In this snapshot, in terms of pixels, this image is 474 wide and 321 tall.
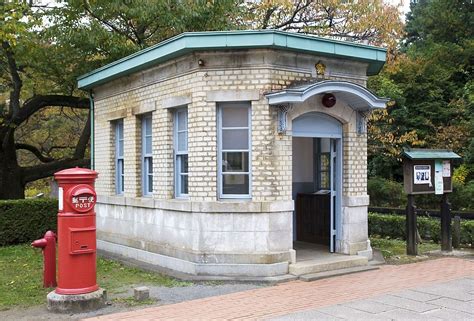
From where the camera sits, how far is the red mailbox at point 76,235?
7469 mm

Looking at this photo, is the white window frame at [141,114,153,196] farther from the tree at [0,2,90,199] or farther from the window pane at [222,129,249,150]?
the tree at [0,2,90,199]

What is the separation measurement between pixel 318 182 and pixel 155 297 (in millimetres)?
5857

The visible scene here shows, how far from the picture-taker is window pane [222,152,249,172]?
382 inches

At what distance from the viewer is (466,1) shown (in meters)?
32.0

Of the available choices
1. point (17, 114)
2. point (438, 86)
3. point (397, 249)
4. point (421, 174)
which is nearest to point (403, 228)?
point (397, 249)

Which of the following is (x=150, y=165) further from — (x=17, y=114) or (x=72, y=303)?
(x=17, y=114)

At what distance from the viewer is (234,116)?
9812 millimetres

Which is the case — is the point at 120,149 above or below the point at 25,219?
above

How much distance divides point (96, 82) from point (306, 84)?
5947 mm

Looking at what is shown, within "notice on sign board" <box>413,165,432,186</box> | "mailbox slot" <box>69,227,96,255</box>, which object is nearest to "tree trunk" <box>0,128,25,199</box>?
"mailbox slot" <box>69,227,96,255</box>

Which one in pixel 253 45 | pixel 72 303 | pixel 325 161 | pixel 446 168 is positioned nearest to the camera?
pixel 72 303

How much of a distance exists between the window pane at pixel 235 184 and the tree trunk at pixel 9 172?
11.4 meters

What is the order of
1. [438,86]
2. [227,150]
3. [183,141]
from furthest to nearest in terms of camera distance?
[438,86] → [183,141] → [227,150]

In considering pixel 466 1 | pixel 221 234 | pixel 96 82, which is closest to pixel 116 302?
pixel 221 234
